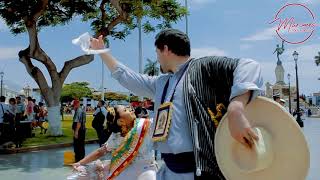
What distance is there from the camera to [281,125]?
6.38 feet

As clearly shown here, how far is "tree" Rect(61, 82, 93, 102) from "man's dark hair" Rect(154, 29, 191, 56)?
276ft

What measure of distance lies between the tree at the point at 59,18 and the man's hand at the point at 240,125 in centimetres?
1659

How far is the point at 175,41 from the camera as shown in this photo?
2439 millimetres

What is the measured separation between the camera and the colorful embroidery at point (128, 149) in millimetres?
4441

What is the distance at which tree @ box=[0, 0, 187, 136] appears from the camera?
58.9ft

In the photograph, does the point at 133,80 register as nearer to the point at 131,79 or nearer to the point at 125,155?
the point at 131,79

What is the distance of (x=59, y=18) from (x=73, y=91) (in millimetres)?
68169

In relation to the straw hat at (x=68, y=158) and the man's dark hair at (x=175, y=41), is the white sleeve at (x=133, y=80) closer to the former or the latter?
the man's dark hair at (x=175, y=41)

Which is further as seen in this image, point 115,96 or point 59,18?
point 115,96

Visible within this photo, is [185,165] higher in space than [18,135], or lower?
higher

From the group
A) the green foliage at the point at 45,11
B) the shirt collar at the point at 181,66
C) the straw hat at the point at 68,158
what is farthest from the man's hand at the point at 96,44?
the green foliage at the point at 45,11

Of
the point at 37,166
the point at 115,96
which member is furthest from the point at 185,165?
the point at 115,96

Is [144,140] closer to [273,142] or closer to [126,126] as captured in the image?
[126,126]

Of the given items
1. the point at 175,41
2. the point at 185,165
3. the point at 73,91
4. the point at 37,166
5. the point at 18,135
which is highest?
the point at 73,91
